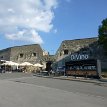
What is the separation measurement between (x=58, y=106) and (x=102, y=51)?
1796 inches

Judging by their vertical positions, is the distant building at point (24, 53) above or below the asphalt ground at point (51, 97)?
above

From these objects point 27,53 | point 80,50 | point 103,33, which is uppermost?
point 103,33

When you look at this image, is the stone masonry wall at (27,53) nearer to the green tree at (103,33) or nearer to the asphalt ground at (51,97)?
the green tree at (103,33)

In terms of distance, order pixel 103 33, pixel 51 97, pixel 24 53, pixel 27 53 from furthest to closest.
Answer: pixel 24 53 → pixel 27 53 → pixel 103 33 → pixel 51 97

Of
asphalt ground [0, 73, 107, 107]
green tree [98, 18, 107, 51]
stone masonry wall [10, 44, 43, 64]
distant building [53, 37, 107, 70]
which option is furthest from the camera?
stone masonry wall [10, 44, 43, 64]

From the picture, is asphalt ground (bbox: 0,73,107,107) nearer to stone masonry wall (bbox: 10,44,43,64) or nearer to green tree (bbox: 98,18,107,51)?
green tree (bbox: 98,18,107,51)

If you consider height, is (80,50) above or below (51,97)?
above

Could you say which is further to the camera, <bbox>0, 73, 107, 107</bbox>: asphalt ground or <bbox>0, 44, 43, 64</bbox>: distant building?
<bbox>0, 44, 43, 64</bbox>: distant building

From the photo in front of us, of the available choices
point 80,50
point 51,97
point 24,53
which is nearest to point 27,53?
point 24,53

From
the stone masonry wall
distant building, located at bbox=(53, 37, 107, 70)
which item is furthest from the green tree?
the stone masonry wall

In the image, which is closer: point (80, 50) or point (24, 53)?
point (80, 50)

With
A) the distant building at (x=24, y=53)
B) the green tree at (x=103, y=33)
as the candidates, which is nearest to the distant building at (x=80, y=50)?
the green tree at (x=103, y=33)

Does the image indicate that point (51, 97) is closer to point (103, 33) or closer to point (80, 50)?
point (103, 33)

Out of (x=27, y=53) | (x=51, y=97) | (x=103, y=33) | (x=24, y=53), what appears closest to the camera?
(x=51, y=97)
